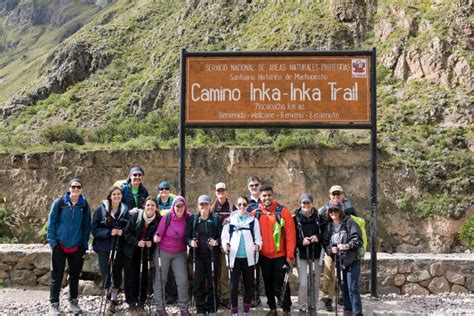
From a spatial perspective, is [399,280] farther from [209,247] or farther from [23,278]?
[23,278]

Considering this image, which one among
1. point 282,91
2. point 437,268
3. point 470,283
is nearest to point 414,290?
point 437,268

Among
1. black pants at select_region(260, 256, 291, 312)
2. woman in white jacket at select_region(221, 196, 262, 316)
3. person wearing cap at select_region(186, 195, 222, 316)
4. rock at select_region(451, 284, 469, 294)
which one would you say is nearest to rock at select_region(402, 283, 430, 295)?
rock at select_region(451, 284, 469, 294)

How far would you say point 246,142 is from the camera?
840 inches

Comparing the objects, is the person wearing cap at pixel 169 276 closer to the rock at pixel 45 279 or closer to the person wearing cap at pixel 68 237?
the person wearing cap at pixel 68 237

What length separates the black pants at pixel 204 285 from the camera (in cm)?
608

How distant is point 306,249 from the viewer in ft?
20.7

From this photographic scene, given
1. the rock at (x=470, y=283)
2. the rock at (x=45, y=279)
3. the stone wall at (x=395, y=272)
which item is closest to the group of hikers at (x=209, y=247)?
the stone wall at (x=395, y=272)

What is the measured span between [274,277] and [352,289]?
101cm

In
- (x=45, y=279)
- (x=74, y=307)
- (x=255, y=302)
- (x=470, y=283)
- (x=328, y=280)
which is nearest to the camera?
(x=74, y=307)

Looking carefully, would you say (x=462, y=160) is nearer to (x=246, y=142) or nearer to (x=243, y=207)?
(x=246, y=142)

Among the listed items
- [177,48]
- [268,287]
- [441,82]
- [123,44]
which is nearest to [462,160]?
[441,82]

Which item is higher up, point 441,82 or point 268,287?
point 441,82

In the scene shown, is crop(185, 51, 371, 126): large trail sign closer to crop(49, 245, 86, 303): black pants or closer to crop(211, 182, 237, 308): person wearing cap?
crop(211, 182, 237, 308): person wearing cap

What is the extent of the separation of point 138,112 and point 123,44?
1105cm
